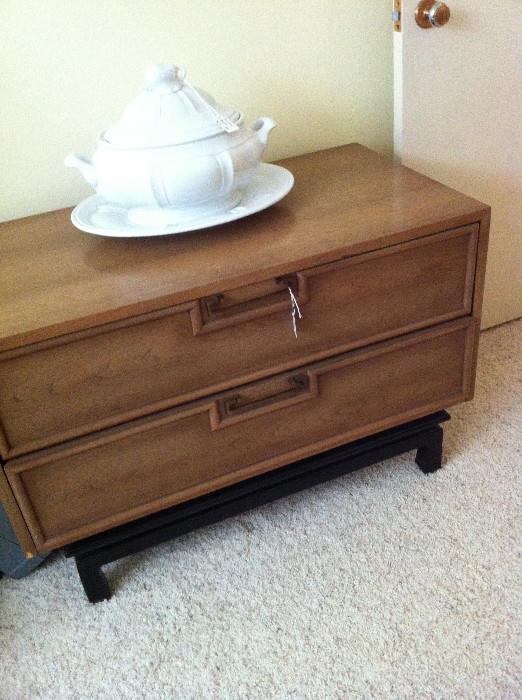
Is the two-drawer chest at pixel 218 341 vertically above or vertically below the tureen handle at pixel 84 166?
below

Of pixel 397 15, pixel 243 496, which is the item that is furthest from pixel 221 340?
pixel 397 15

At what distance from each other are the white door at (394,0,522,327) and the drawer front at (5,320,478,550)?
476 mm

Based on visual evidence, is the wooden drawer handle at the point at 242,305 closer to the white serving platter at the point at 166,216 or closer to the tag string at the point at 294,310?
the tag string at the point at 294,310

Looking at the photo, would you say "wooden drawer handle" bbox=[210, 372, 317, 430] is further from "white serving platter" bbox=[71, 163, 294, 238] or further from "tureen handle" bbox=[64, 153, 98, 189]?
"tureen handle" bbox=[64, 153, 98, 189]

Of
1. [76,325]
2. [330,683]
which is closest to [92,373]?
[76,325]

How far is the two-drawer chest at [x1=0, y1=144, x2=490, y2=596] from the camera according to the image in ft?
2.91

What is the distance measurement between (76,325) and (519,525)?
2.86 ft

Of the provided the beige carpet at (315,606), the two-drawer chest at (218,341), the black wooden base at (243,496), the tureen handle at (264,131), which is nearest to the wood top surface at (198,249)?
the two-drawer chest at (218,341)

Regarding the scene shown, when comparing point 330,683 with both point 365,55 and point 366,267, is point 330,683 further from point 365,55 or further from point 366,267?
point 365,55

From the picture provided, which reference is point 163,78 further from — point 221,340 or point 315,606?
point 315,606

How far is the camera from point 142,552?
1204 mm

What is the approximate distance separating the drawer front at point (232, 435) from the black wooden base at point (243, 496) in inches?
2.4

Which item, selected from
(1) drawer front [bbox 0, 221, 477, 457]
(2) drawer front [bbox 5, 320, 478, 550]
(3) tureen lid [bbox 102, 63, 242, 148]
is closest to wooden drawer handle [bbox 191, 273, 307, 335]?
(1) drawer front [bbox 0, 221, 477, 457]

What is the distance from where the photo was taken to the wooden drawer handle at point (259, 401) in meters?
1.01
